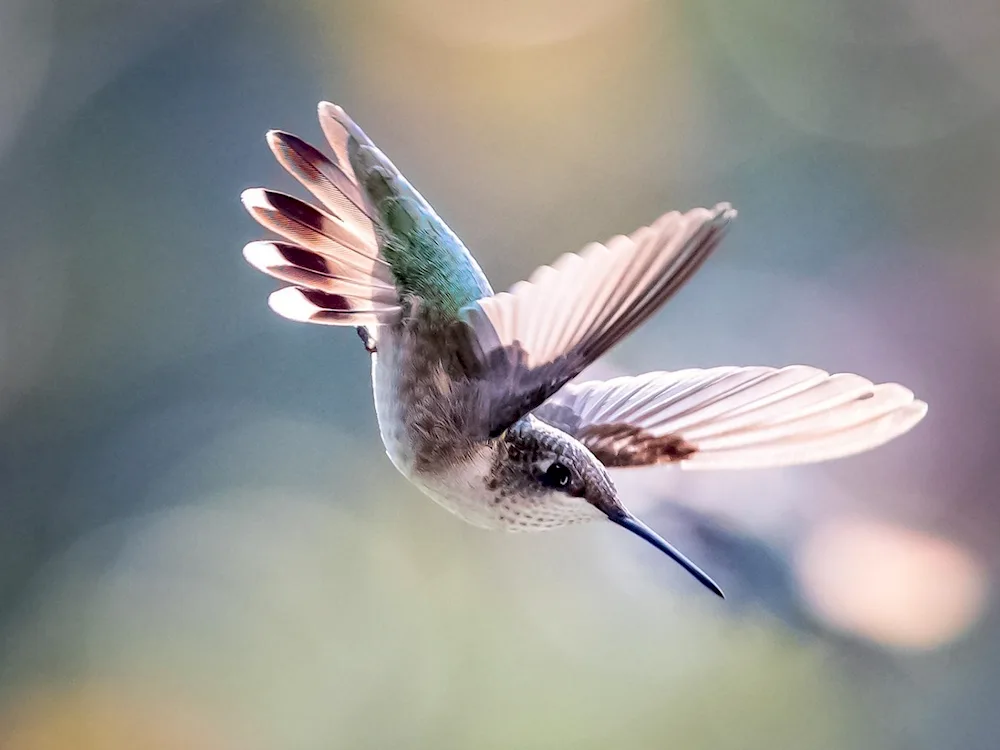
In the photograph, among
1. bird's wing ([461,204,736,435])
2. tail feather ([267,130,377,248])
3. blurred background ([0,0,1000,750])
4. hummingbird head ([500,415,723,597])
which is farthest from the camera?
blurred background ([0,0,1000,750])

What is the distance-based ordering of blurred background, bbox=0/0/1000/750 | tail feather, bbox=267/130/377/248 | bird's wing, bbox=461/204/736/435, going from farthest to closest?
blurred background, bbox=0/0/1000/750 → tail feather, bbox=267/130/377/248 → bird's wing, bbox=461/204/736/435

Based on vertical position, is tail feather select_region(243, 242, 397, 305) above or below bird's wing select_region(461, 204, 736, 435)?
above

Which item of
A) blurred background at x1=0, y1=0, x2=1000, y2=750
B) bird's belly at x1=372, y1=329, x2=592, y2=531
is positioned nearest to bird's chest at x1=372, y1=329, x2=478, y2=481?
bird's belly at x1=372, y1=329, x2=592, y2=531

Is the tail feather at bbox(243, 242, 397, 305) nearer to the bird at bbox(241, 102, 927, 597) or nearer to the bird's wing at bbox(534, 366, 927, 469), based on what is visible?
the bird at bbox(241, 102, 927, 597)

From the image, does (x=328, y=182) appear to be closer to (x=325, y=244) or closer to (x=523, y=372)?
(x=325, y=244)

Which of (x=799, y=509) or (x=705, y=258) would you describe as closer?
(x=705, y=258)

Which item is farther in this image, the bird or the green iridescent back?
the green iridescent back

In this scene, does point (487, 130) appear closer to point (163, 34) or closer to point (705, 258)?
point (163, 34)

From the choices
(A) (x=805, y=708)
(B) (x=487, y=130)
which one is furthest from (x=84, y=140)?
(A) (x=805, y=708)
